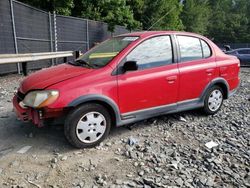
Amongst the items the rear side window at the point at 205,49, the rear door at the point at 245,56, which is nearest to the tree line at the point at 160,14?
the rear door at the point at 245,56

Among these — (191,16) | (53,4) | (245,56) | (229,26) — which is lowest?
(245,56)

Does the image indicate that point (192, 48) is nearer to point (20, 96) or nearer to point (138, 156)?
point (138, 156)

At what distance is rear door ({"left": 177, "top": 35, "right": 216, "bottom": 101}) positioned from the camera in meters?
4.94

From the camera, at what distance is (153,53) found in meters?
4.64

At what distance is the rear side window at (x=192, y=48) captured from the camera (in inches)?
197

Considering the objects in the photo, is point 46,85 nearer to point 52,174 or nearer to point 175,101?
point 52,174

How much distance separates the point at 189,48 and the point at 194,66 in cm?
34

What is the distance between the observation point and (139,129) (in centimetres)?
483

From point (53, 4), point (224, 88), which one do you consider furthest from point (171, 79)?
point (53, 4)

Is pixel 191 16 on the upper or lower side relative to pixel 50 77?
upper

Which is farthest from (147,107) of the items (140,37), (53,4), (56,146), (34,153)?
(53,4)

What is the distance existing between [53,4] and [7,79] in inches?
295

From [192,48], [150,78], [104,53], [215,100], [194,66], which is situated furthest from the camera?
[215,100]

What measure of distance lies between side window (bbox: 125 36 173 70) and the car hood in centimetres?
79
